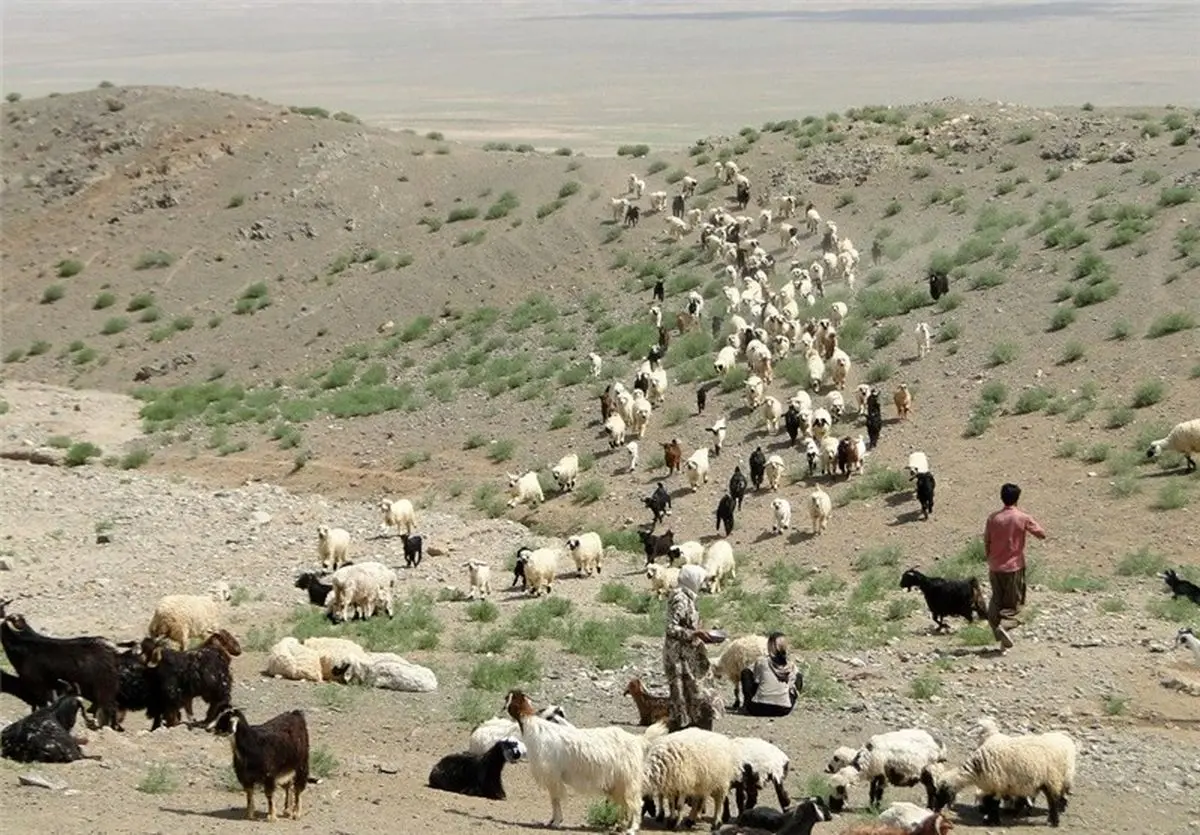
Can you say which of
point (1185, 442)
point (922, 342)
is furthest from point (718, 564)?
point (922, 342)

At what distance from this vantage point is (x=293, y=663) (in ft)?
44.5

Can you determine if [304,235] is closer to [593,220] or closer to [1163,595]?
[593,220]

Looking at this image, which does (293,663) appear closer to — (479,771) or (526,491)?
(479,771)

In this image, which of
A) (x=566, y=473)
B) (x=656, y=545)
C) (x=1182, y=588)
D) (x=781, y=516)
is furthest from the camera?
(x=566, y=473)

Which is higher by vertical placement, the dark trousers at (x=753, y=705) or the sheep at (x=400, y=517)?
the dark trousers at (x=753, y=705)

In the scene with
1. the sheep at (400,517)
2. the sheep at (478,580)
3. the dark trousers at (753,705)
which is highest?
the dark trousers at (753,705)

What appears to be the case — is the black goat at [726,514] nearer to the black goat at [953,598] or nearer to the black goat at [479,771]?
the black goat at [953,598]

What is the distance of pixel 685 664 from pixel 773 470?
35.2ft

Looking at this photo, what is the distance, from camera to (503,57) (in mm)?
138250

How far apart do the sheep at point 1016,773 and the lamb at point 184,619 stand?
23.1 feet

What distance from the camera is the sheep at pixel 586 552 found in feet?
61.4

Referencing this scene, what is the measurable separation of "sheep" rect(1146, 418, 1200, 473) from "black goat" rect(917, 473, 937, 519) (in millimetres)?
2865

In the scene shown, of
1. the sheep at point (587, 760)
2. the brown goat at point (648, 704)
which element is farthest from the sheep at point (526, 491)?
the sheep at point (587, 760)

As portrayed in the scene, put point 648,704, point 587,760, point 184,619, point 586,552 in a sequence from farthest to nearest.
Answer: point 586,552
point 184,619
point 648,704
point 587,760
